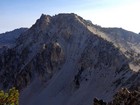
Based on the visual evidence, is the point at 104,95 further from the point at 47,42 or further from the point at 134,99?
the point at 134,99

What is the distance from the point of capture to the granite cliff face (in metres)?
117

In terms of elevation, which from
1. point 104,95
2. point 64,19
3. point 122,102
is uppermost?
point 64,19

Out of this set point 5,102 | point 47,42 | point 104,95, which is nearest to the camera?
point 5,102

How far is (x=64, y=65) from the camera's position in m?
140

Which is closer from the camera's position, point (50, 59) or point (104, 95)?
point (104, 95)

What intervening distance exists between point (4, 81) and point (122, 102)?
121774 millimetres

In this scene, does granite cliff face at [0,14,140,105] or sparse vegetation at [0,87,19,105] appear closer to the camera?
sparse vegetation at [0,87,19,105]

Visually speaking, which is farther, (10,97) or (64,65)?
(64,65)

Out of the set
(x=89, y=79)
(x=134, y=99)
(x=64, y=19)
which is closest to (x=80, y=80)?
(x=89, y=79)

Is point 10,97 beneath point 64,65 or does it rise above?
above

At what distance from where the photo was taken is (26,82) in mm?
141250

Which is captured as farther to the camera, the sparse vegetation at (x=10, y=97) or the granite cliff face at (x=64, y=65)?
the granite cliff face at (x=64, y=65)

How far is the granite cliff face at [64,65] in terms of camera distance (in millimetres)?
117000

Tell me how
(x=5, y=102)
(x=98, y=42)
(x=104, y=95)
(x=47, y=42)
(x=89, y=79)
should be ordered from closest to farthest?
(x=5, y=102)
(x=104, y=95)
(x=89, y=79)
(x=98, y=42)
(x=47, y=42)
